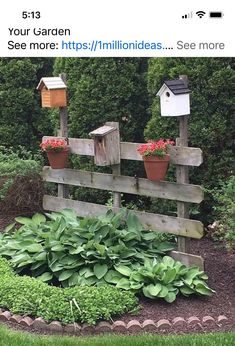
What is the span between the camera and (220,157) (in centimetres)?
730

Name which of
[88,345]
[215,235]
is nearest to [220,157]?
[215,235]

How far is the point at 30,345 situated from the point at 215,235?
298 cm

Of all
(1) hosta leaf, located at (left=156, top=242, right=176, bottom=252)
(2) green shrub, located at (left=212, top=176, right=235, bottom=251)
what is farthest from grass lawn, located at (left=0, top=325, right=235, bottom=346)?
(1) hosta leaf, located at (left=156, top=242, right=176, bottom=252)

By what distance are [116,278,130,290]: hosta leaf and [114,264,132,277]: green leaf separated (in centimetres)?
8

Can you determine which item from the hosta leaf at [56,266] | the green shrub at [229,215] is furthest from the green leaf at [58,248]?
the green shrub at [229,215]

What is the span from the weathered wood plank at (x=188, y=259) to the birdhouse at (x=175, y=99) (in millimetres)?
1277

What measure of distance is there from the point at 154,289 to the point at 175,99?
65.6 inches

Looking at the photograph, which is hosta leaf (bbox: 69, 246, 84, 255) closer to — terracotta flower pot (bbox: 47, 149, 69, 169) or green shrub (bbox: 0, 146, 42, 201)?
terracotta flower pot (bbox: 47, 149, 69, 169)

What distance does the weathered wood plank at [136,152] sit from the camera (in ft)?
19.2

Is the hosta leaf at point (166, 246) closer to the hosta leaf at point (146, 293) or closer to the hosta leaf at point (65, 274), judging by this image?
the hosta leaf at point (146, 293)

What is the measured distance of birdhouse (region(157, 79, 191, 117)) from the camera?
234 inches
